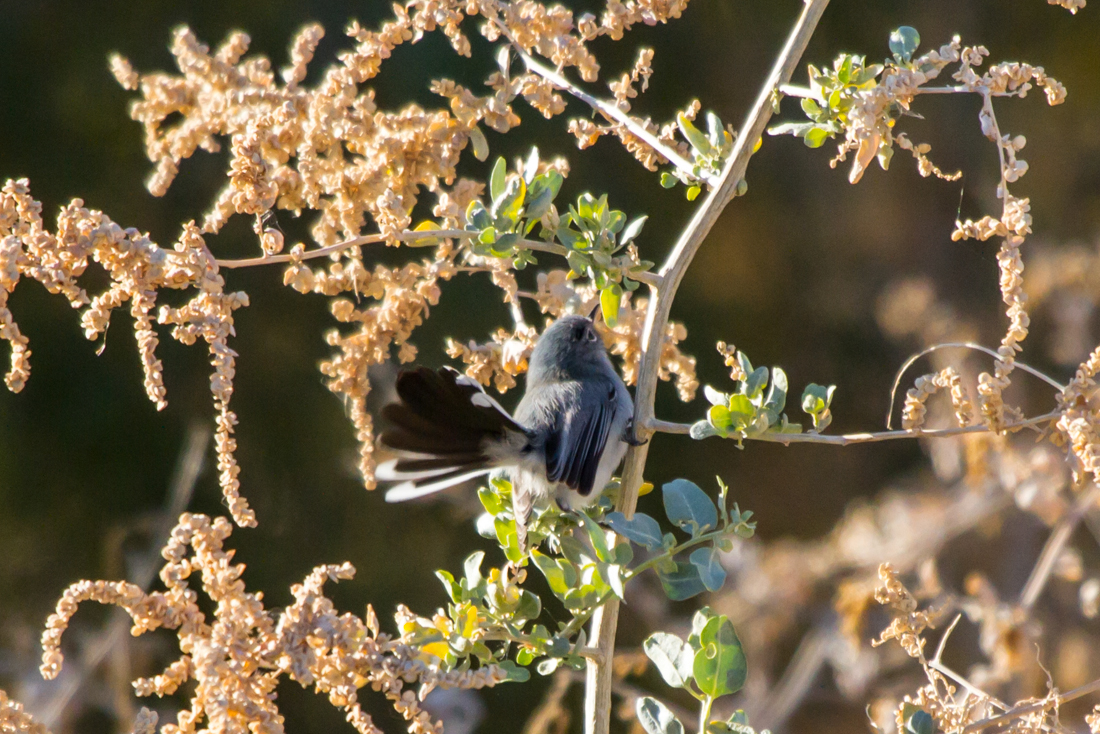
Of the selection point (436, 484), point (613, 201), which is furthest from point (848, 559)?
point (436, 484)

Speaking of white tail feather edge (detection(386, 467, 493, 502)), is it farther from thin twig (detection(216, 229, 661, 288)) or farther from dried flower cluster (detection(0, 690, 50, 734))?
dried flower cluster (detection(0, 690, 50, 734))

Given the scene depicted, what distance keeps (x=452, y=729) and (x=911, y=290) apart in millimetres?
2350

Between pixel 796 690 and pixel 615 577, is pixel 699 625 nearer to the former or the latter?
pixel 615 577

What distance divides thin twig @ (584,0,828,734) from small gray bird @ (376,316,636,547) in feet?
0.41

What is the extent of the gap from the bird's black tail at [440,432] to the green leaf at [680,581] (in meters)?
0.35

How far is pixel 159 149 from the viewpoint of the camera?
1549mm

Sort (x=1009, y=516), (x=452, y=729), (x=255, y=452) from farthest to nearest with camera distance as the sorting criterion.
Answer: (x=1009, y=516)
(x=255, y=452)
(x=452, y=729)

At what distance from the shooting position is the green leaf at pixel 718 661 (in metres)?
1.08

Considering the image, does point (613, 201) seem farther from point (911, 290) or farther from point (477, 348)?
point (477, 348)

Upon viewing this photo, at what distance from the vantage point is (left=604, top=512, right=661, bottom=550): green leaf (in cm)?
114

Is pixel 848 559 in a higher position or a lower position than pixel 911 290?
lower

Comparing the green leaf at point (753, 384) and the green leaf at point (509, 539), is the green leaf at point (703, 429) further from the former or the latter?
the green leaf at point (509, 539)

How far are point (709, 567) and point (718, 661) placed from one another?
3.7 inches

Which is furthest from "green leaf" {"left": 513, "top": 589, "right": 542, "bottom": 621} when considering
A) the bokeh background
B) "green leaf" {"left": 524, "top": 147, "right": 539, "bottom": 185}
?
the bokeh background
